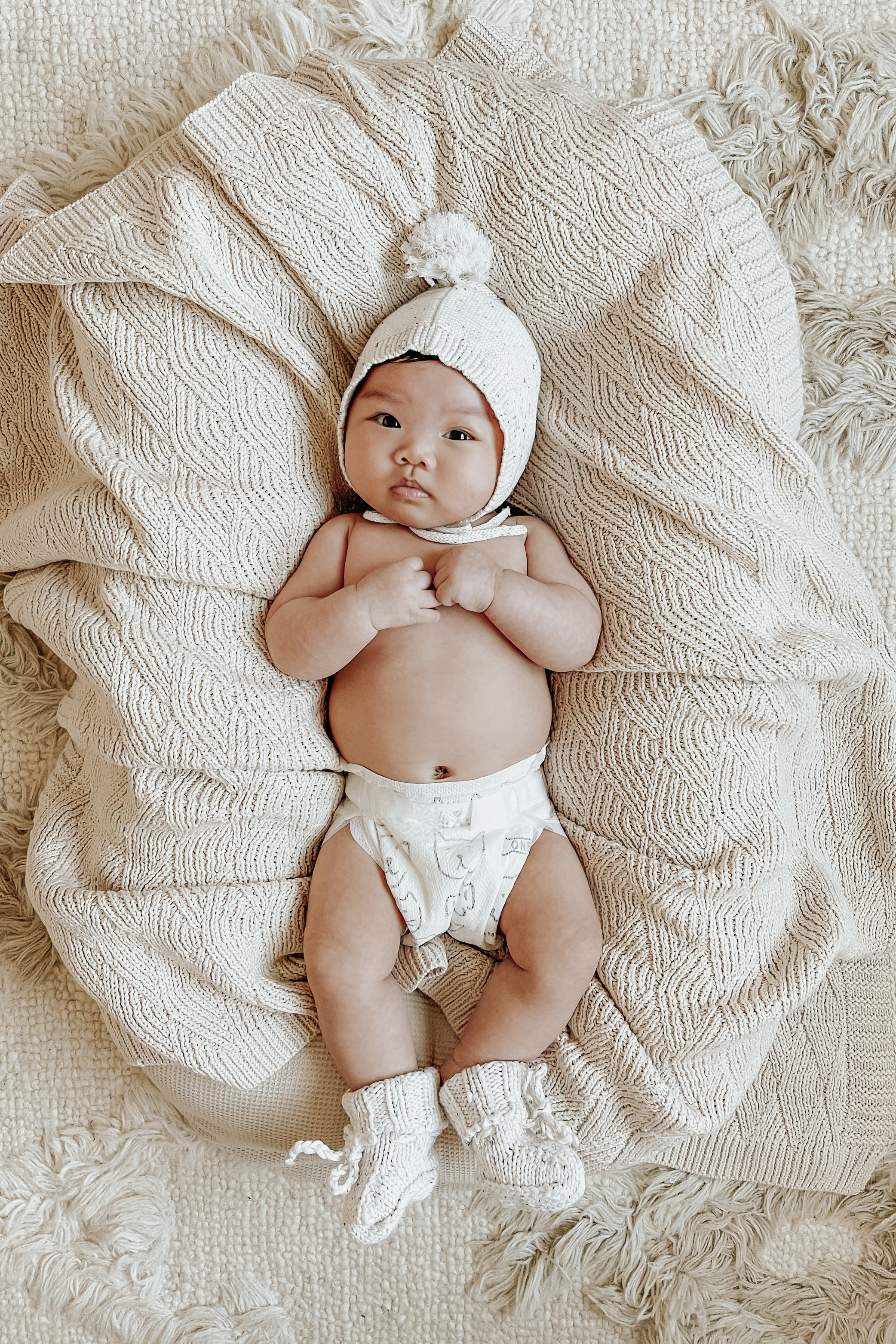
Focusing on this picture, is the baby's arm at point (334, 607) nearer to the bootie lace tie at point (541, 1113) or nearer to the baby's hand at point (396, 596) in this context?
the baby's hand at point (396, 596)

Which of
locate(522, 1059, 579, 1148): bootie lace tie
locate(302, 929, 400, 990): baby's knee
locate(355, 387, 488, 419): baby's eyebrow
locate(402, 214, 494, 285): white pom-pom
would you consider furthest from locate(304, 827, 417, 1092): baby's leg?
locate(402, 214, 494, 285): white pom-pom

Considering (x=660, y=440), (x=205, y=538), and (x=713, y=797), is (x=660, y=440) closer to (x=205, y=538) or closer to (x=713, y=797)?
(x=713, y=797)

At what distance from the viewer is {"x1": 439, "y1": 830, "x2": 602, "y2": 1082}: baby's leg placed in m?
1.14

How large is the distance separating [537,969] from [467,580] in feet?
1.49

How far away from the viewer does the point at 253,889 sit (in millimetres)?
1191

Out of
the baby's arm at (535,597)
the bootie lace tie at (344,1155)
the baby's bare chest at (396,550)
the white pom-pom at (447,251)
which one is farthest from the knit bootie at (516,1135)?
the white pom-pom at (447,251)

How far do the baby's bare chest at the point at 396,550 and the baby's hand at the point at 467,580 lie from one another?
4cm

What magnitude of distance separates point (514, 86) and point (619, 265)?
0.81 ft

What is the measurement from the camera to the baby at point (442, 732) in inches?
43.4

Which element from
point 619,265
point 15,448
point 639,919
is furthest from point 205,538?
point 639,919

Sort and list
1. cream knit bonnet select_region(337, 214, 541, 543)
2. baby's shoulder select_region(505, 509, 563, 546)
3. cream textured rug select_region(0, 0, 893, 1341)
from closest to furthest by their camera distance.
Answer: cream knit bonnet select_region(337, 214, 541, 543) < baby's shoulder select_region(505, 509, 563, 546) < cream textured rug select_region(0, 0, 893, 1341)

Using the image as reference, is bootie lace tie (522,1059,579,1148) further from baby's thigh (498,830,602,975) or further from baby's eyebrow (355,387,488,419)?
baby's eyebrow (355,387,488,419)

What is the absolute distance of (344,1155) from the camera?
44.8 inches

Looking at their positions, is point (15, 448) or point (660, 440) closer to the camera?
point (660, 440)
